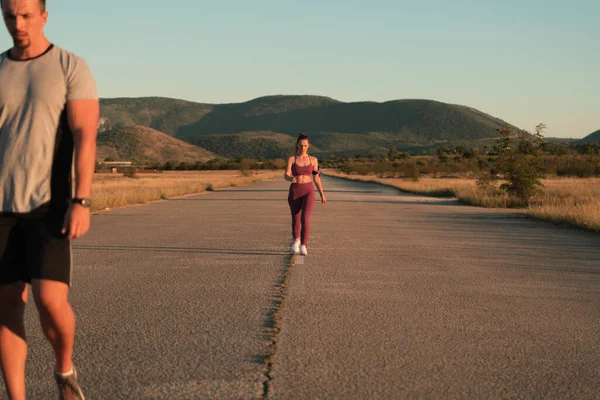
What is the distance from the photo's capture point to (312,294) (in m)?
8.48

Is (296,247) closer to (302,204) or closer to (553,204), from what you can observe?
(302,204)

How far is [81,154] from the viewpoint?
387 cm

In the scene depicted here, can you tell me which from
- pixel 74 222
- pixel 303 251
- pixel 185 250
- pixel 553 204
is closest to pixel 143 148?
pixel 553 204

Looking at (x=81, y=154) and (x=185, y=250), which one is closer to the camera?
(x=81, y=154)

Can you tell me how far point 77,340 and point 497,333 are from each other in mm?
3502

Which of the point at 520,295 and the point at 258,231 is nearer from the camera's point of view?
the point at 520,295

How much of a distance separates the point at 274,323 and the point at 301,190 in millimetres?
5610

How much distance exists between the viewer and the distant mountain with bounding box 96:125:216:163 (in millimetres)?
154375

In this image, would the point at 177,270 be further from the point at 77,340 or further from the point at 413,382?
the point at 413,382

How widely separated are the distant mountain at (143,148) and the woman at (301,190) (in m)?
142

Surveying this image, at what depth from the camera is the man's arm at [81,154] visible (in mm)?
3830

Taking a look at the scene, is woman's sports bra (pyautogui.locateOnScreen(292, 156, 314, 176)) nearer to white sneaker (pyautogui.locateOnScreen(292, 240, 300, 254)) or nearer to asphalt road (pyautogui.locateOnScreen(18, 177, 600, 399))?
white sneaker (pyautogui.locateOnScreen(292, 240, 300, 254))

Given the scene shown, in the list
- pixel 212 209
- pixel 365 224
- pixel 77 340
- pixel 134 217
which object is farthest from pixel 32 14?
pixel 212 209

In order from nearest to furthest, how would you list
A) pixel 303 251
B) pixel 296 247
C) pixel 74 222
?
1. pixel 74 222
2. pixel 303 251
3. pixel 296 247
